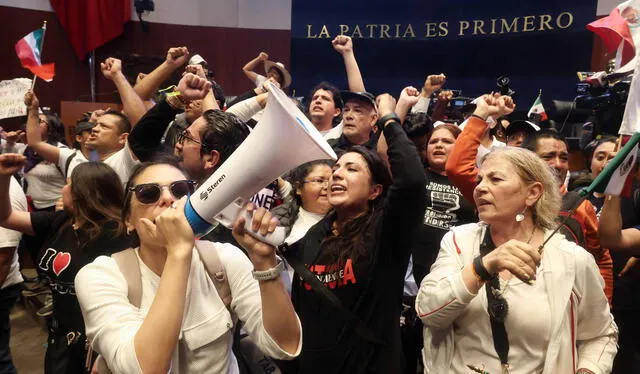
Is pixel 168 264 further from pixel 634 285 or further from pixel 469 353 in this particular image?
pixel 634 285

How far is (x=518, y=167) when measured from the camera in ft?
6.56

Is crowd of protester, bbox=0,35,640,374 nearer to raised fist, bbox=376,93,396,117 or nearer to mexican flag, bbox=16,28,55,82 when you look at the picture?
raised fist, bbox=376,93,396,117

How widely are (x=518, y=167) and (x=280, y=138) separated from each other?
109cm

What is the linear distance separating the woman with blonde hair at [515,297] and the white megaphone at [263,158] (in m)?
0.75

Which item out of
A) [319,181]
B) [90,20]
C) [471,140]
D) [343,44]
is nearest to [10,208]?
[319,181]

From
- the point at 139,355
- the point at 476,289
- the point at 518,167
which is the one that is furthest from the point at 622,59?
the point at 139,355

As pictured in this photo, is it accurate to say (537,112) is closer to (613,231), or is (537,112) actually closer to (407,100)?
(613,231)

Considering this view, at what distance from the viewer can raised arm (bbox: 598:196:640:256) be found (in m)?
2.44

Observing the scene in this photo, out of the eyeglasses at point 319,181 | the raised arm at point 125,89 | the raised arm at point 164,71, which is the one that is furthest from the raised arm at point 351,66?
the raised arm at point 125,89

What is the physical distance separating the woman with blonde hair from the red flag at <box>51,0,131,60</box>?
357 inches

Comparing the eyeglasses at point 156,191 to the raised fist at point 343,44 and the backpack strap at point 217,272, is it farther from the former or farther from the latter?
the raised fist at point 343,44

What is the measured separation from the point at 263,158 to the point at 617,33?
2097 mm

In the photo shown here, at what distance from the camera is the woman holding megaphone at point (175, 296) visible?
4.50 ft

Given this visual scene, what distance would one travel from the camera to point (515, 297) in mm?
1844
